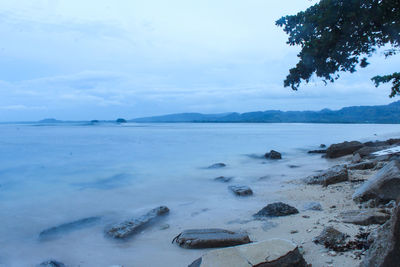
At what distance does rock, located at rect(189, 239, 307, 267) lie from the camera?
11.8 ft

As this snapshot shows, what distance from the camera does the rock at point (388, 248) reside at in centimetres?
292

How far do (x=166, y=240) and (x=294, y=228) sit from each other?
8.30ft

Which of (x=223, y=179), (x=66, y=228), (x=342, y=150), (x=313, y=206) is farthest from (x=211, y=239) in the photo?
(x=342, y=150)

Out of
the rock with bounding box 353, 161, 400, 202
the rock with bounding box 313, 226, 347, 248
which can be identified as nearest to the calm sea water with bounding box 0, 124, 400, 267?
the rock with bounding box 313, 226, 347, 248

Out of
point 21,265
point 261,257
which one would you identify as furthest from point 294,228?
point 21,265

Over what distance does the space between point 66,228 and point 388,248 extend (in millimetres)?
7199

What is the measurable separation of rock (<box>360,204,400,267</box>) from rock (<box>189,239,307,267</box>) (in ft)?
2.57

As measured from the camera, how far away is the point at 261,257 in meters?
3.64

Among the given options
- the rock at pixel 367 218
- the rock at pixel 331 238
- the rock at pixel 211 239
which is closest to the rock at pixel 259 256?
the rock at pixel 331 238

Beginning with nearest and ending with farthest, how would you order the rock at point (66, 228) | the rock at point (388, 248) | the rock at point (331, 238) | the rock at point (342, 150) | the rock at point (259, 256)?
the rock at point (388, 248)
the rock at point (259, 256)
the rock at point (331, 238)
the rock at point (66, 228)
the rock at point (342, 150)

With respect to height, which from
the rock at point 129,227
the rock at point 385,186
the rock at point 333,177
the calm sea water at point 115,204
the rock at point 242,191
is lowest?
the calm sea water at point 115,204

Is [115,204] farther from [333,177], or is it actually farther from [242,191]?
[333,177]

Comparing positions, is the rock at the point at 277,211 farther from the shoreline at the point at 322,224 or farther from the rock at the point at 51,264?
the rock at the point at 51,264

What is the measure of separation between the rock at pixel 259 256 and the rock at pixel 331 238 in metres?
0.76
